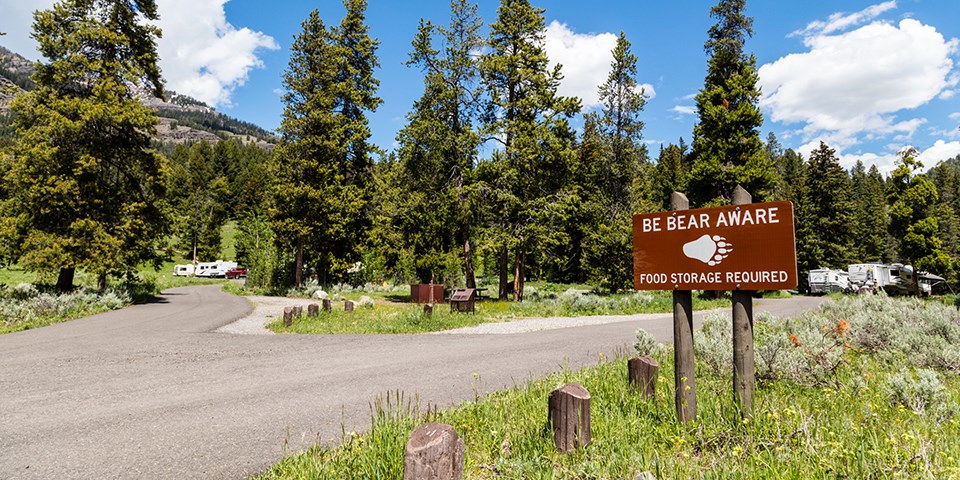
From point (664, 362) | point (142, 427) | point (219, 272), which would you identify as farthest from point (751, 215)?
point (219, 272)

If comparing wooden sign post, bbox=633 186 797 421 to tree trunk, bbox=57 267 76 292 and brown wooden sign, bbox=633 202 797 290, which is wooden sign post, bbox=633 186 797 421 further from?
tree trunk, bbox=57 267 76 292

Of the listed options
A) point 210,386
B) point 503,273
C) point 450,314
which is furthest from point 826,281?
point 210,386

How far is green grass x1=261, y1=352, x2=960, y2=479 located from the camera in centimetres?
310

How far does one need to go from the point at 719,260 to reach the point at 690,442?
64.7 inches

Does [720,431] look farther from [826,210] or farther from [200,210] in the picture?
[200,210]

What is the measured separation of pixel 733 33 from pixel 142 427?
111ft

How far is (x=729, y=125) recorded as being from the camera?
87.8ft

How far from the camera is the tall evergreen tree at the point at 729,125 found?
2652 cm

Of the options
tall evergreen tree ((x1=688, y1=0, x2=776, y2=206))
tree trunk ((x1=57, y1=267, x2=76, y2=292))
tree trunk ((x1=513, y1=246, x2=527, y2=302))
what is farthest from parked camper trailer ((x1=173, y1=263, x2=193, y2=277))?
tall evergreen tree ((x1=688, y1=0, x2=776, y2=206))

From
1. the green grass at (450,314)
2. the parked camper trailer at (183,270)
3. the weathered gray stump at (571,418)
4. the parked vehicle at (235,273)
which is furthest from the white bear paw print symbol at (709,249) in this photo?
the parked camper trailer at (183,270)

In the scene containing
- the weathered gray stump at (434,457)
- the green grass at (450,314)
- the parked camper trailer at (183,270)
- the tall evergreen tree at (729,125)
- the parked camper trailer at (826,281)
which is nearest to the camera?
the weathered gray stump at (434,457)

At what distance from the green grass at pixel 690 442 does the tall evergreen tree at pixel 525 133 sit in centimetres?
1632

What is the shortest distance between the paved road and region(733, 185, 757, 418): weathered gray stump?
3450 millimetres

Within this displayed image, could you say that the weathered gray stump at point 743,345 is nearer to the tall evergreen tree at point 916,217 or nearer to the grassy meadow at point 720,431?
the grassy meadow at point 720,431
